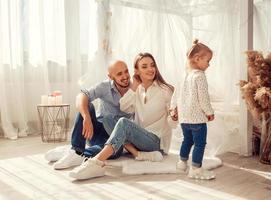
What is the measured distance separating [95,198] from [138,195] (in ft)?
0.53

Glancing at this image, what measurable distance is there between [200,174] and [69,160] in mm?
634

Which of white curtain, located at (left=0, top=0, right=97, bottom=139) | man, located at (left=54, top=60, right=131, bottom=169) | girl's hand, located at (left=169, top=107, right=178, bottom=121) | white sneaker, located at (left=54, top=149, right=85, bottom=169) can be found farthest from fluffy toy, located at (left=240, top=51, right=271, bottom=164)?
white curtain, located at (left=0, top=0, right=97, bottom=139)

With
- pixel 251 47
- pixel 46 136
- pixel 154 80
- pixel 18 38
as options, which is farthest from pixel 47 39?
pixel 251 47

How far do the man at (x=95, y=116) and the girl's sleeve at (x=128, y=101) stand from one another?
0.05 metres

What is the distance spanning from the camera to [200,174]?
1.54 meters

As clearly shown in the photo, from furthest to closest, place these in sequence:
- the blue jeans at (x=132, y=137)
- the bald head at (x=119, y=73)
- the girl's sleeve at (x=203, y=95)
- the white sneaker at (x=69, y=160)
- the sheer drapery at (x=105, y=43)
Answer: the sheer drapery at (x=105, y=43) → the bald head at (x=119, y=73) → the white sneaker at (x=69, y=160) → the blue jeans at (x=132, y=137) → the girl's sleeve at (x=203, y=95)

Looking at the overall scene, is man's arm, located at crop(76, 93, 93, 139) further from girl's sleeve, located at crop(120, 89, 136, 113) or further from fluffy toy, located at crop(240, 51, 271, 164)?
fluffy toy, located at crop(240, 51, 271, 164)

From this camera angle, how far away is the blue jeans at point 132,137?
1.61 meters

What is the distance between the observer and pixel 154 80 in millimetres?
1823

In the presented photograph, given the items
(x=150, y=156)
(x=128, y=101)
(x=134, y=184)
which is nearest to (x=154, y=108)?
(x=128, y=101)

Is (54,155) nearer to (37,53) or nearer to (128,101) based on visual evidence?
(128,101)

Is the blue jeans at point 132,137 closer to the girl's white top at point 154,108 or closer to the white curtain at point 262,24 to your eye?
the girl's white top at point 154,108

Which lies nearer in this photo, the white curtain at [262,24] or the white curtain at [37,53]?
the white curtain at [262,24]

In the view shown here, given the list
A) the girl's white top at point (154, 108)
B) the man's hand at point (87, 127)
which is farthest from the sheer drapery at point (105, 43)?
the man's hand at point (87, 127)
